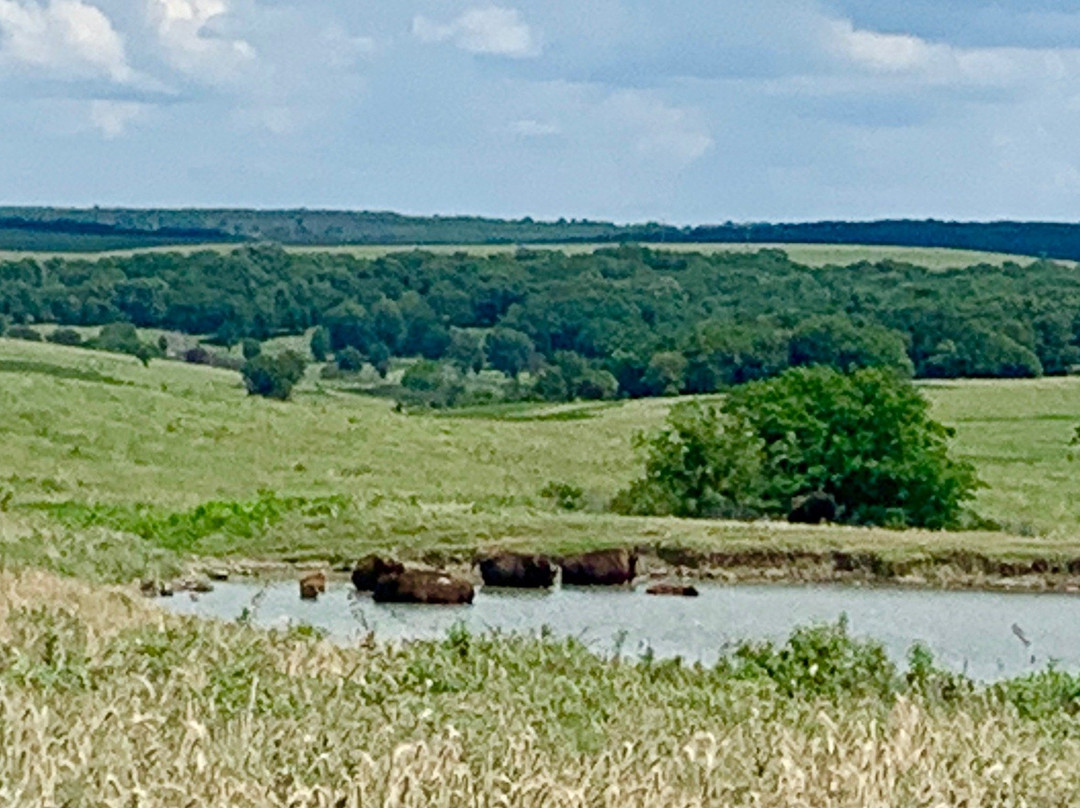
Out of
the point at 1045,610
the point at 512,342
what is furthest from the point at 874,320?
the point at 1045,610

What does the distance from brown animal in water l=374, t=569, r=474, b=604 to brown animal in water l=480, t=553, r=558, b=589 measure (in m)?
3.48

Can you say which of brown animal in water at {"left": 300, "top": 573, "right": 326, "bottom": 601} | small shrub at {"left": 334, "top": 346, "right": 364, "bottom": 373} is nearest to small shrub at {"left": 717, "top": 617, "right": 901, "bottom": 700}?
brown animal in water at {"left": 300, "top": 573, "right": 326, "bottom": 601}

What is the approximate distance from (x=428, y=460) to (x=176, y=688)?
63.3m

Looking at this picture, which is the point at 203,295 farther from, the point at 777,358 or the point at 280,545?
the point at 280,545

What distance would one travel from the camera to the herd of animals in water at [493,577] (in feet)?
152

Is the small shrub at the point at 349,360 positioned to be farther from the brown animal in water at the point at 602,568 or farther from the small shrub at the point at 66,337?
the brown animal in water at the point at 602,568

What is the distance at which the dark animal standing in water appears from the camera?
6494cm

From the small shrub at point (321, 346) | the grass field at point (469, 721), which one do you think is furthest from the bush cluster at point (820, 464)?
the small shrub at point (321, 346)

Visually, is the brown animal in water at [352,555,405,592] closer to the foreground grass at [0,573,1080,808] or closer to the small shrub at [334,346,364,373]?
the foreground grass at [0,573,1080,808]

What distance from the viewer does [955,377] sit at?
129000 millimetres

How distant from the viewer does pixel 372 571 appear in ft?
160

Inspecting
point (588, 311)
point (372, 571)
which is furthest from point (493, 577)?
point (588, 311)

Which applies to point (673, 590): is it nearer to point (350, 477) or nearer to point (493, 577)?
point (493, 577)

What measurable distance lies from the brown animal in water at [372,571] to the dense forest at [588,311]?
7408cm
